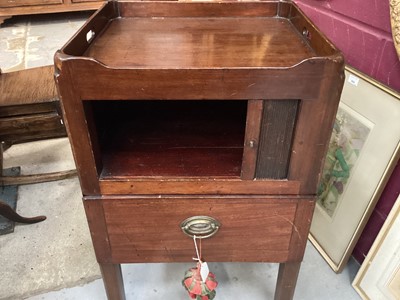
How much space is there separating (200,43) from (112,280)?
53 centimetres

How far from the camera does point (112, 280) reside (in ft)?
2.58

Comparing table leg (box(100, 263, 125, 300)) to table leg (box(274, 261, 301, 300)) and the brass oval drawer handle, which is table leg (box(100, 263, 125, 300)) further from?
table leg (box(274, 261, 301, 300))

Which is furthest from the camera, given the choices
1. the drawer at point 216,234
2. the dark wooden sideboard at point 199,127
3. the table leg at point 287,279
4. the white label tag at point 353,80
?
the white label tag at point 353,80

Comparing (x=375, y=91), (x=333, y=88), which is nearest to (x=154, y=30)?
(x=333, y=88)

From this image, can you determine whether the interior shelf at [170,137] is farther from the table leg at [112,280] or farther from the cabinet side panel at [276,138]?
the table leg at [112,280]

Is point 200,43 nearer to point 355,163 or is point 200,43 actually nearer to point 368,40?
point 368,40

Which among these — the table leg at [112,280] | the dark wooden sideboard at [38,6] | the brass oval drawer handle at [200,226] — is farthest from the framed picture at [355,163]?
the dark wooden sideboard at [38,6]

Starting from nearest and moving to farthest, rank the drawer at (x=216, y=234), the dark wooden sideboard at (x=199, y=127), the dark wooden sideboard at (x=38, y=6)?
the dark wooden sideboard at (x=199, y=127)
the drawer at (x=216, y=234)
the dark wooden sideboard at (x=38, y=6)

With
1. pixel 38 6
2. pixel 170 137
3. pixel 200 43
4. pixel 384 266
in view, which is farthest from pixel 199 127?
pixel 38 6

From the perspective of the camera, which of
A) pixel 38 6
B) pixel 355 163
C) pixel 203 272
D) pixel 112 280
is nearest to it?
pixel 203 272

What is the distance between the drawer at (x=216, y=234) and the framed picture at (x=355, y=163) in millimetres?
311

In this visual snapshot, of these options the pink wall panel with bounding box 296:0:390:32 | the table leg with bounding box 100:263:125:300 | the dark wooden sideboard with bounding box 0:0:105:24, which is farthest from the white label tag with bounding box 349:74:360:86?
the dark wooden sideboard with bounding box 0:0:105:24

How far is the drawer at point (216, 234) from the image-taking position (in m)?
0.64

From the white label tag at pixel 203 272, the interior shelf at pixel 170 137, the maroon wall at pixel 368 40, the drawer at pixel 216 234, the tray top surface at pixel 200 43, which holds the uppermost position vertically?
the tray top surface at pixel 200 43
